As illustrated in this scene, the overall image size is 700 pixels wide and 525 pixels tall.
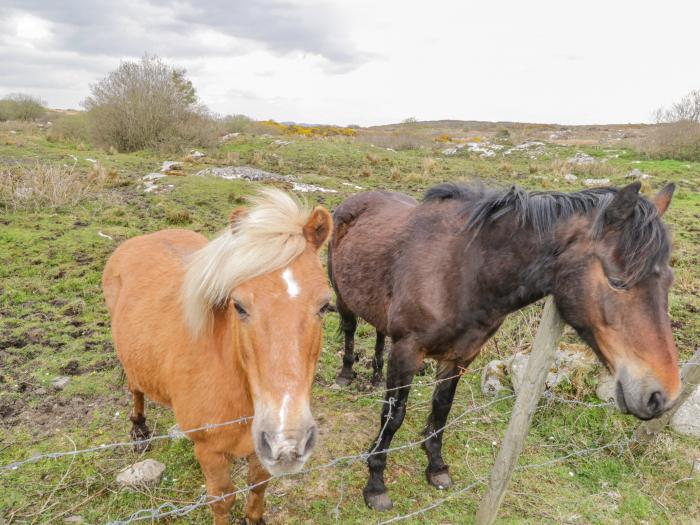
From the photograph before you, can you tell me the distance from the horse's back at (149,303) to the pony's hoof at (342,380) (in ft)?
6.92

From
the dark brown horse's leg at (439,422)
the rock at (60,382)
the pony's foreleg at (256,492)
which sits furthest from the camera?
the rock at (60,382)

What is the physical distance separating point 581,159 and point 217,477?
2398 centimetres

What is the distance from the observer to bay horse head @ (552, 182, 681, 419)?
6.29 ft

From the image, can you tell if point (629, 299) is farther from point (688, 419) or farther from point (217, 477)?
point (688, 419)

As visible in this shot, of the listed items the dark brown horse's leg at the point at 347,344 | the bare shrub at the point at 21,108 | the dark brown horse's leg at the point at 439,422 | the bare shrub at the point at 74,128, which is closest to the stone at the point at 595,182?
Result: the dark brown horse's leg at the point at 347,344

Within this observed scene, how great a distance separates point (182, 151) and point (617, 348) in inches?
787

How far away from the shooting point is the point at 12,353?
15.0ft

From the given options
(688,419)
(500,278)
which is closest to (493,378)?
(688,419)

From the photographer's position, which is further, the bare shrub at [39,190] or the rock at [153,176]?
the rock at [153,176]

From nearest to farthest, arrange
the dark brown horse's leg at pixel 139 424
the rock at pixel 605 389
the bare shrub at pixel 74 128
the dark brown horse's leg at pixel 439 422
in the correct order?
the dark brown horse's leg at pixel 439 422, the dark brown horse's leg at pixel 139 424, the rock at pixel 605 389, the bare shrub at pixel 74 128

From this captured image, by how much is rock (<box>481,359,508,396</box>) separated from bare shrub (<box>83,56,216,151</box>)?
18.3m

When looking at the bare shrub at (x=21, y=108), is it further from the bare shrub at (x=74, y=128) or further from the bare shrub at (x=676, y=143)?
the bare shrub at (x=676, y=143)

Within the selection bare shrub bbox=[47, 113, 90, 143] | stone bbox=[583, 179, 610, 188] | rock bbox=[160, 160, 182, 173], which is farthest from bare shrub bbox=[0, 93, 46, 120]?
stone bbox=[583, 179, 610, 188]

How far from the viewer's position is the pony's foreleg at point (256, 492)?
2500mm
